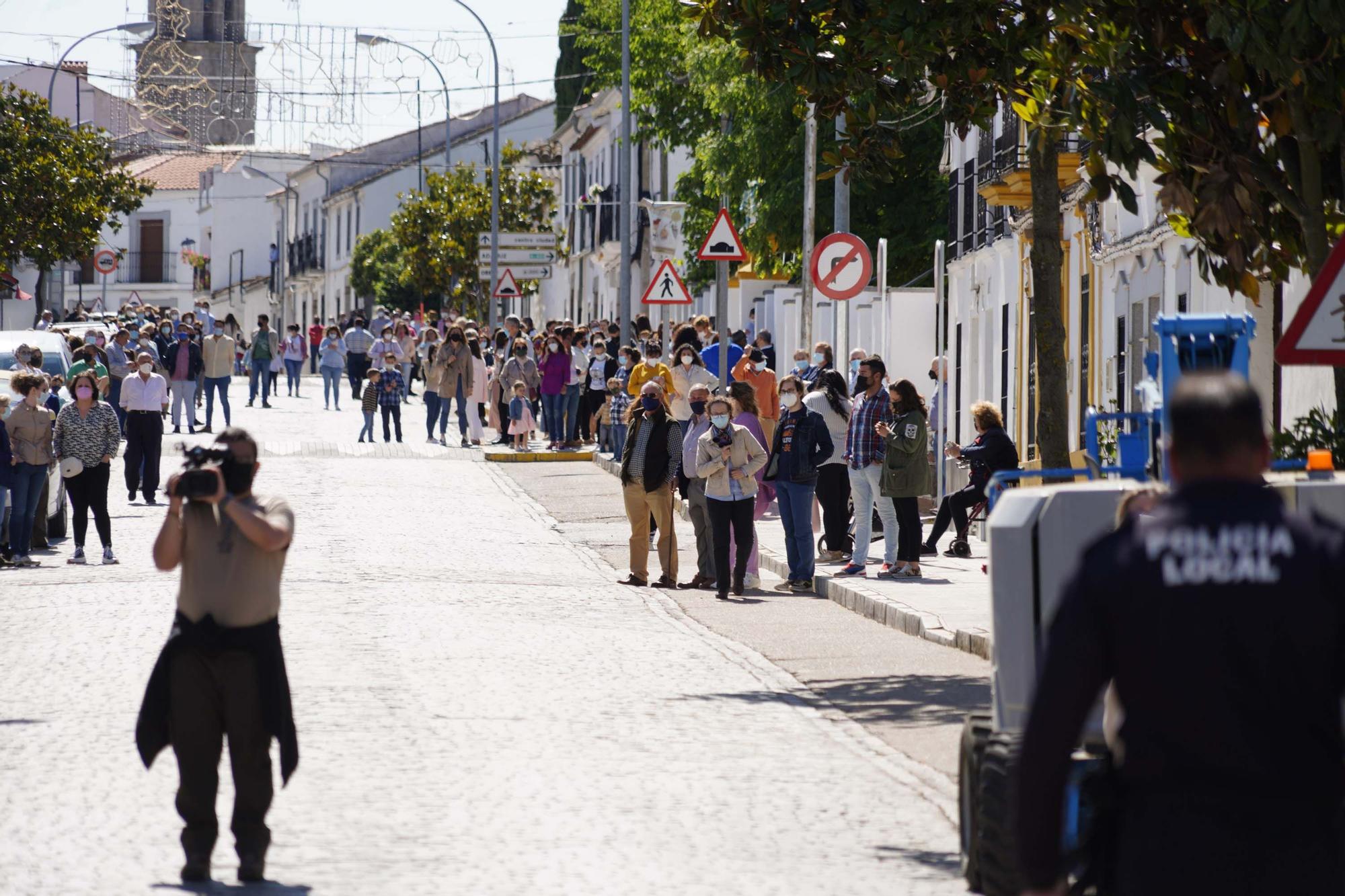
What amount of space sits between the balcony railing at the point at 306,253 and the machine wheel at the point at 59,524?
2951 inches

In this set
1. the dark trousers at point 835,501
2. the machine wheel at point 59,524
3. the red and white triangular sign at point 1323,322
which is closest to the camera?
the red and white triangular sign at point 1323,322

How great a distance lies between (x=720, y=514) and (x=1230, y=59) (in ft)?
21.8

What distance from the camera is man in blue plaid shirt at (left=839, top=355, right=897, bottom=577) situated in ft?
58.7

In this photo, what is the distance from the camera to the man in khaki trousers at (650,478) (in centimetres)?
1767

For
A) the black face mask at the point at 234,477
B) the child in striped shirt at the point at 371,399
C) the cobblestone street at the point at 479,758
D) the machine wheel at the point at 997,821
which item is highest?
the child in striped shirt at the point at 371,399

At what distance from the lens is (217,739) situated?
723cm

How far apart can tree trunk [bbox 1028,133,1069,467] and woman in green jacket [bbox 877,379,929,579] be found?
12.1 ft

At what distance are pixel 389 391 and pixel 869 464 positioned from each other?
1615cm

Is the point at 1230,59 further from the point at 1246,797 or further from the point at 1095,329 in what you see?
the point at 1095,329

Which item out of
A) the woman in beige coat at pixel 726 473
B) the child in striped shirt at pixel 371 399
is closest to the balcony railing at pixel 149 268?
the child in striped shirt at pixel 371 399

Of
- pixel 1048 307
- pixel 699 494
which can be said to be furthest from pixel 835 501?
pixel 1048 307

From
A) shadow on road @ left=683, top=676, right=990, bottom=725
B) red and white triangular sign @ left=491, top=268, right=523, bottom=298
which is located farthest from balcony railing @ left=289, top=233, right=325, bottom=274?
shadow on road @ left=683, top=676, right=990, bottom=725

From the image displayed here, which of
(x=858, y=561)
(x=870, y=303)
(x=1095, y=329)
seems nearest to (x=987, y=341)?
(x=870, y=303)

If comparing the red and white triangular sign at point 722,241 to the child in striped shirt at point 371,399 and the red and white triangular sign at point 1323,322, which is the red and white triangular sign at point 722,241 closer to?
the child in striped shirt at point 371,399
